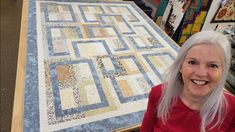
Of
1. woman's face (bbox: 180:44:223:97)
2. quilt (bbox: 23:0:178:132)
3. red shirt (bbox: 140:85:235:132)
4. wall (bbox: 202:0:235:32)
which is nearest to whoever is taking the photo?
woman's face (bbox: 180:44:223:97)

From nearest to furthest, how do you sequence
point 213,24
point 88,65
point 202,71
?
point 202,71 < point 88,65 < point 213,24

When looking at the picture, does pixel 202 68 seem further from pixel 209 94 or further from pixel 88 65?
pixel 88 65

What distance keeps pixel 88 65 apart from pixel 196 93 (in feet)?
2.55

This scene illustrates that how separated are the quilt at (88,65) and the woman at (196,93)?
8.5 inches

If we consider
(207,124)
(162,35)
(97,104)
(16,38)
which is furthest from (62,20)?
(207,124)

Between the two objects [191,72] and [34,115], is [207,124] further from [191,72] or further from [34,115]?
[34,115]

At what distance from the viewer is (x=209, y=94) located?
95 cm

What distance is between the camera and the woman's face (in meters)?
0.86

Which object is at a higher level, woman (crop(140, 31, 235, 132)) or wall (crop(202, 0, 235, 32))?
wall (crop(202, 0, 235, 32))

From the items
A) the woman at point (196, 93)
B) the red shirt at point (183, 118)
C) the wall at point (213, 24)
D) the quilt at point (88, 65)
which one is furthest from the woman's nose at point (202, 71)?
the wall at point (213, 24)

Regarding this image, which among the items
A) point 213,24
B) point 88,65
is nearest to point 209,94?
point 88,65

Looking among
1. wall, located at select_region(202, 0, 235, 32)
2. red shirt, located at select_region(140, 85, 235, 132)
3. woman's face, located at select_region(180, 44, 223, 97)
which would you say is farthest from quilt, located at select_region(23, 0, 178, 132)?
wall, located at select_region(202, 0, 235, 32)

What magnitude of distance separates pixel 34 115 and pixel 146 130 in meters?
0.54

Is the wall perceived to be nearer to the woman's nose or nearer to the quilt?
the quilt
